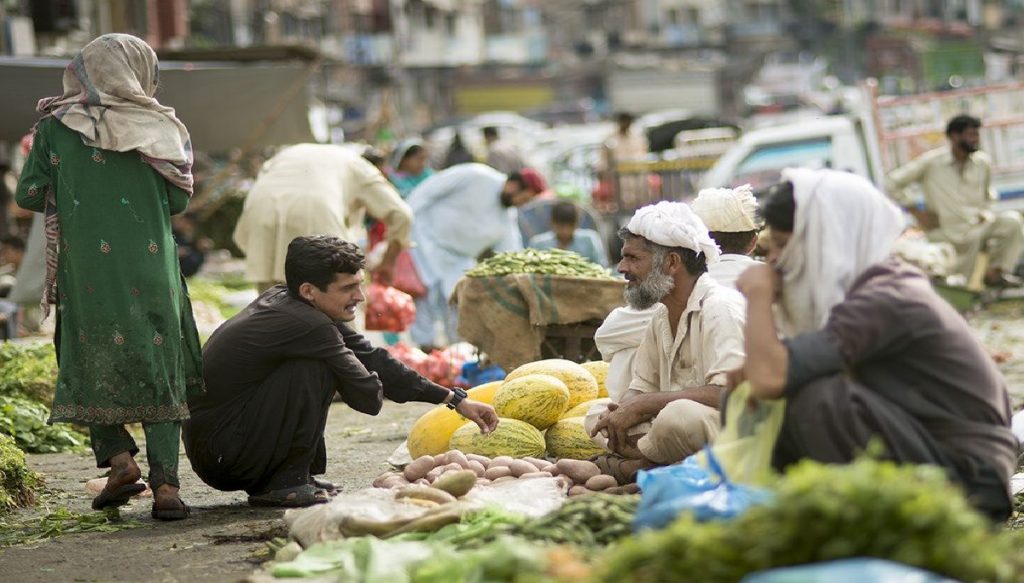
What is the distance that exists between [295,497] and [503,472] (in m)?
0.94

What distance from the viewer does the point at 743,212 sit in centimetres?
768

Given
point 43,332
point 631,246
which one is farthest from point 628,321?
point 43,332

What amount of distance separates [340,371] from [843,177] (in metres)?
2.75

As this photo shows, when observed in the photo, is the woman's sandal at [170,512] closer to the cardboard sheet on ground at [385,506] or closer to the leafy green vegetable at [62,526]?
the leafy green vegetable at [62,526]

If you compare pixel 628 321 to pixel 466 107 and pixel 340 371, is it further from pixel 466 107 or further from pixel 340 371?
pixel 466 107

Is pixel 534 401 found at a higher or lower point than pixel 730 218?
lower

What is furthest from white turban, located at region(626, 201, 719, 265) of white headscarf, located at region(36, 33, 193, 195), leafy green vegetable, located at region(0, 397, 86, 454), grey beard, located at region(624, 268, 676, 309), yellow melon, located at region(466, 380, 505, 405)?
leafy green vegetable, located at region(0, 397, 86, 454)

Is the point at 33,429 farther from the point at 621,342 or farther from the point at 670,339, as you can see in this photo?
the point at 670,339

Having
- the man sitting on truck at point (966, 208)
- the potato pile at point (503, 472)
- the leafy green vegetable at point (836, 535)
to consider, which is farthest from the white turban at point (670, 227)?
the man sitting on truck at point (966, 208)

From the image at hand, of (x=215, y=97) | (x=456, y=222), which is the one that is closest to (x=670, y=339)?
(x=456, y=222)

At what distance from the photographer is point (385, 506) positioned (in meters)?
5.81

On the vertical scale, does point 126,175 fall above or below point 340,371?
above

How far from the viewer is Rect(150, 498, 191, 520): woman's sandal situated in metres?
6.91

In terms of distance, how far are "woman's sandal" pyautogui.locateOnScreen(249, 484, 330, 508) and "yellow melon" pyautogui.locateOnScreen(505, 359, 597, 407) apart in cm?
139
